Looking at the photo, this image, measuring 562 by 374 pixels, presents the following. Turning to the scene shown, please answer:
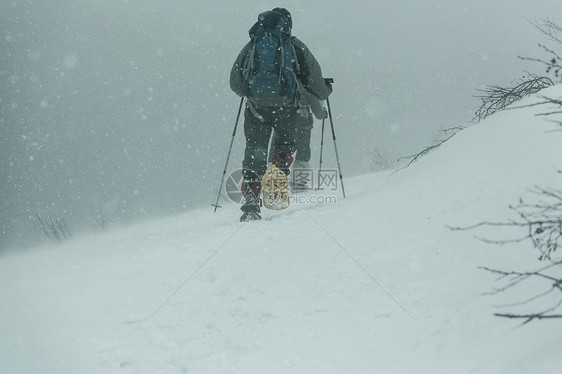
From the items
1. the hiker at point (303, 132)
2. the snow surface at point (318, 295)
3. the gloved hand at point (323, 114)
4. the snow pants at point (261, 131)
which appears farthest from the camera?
the hiker at point (303, 132)

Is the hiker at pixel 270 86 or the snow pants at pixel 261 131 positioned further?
the snow pants at pixel 261 131

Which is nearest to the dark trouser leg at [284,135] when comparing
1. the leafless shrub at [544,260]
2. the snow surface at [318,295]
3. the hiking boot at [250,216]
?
the hiking boot at [250,216]

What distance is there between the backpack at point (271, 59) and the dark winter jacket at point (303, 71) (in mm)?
205

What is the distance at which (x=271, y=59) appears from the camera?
5.65 meters

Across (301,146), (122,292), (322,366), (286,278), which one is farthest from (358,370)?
(301,146)

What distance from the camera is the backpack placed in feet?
18.5

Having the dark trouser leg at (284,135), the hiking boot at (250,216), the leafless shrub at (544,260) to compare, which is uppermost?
the dark trouser leg at (284,135)

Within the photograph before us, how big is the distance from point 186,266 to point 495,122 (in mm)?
4210

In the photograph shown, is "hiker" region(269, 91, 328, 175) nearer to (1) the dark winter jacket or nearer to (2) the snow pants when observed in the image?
(1) the dark winter jacket

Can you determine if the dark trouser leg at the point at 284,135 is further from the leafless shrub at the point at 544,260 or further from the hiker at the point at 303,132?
the leafless shrub at the point at 544,260

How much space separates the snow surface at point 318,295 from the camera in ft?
9.02

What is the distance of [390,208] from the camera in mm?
5062

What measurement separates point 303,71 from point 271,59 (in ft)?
1.79

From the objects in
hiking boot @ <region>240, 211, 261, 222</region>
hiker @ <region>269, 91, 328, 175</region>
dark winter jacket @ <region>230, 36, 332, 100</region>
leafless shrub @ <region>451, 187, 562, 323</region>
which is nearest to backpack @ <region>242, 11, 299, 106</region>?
dark winter jacket @ <region>230, 36, 332, 100</region>
